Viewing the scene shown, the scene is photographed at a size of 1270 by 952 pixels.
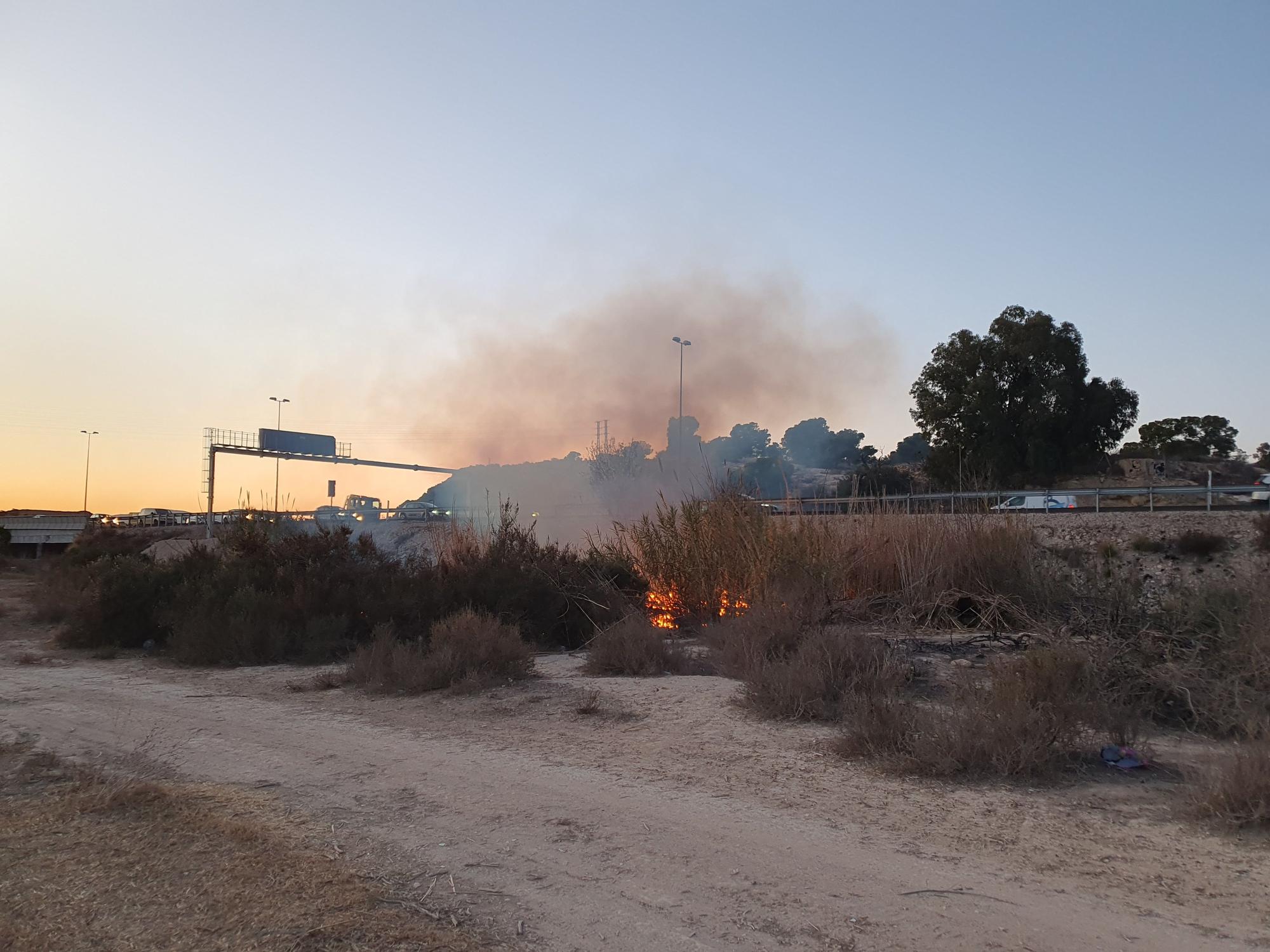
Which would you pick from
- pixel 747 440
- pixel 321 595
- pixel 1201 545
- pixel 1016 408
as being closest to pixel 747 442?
pixel 747 440

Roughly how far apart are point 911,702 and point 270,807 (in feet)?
15.4

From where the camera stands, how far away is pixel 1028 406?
1649 inches

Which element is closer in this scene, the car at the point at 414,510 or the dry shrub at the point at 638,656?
the dry shrub at the point at 638,656

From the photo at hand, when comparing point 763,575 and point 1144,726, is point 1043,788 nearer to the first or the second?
point 1144,726

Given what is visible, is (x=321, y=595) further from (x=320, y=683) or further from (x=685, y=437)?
(x=685, y=437)

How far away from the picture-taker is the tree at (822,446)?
188 ft

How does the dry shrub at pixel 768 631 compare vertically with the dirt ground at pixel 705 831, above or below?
above

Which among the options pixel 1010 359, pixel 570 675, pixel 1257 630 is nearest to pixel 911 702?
pixel 1257 630

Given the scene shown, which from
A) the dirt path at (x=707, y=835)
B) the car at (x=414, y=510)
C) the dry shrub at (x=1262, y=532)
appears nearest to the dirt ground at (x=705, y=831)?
the dirt path at (x=707, y=835)

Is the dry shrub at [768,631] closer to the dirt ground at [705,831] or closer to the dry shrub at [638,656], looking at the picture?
the dry shrub at [638,656]

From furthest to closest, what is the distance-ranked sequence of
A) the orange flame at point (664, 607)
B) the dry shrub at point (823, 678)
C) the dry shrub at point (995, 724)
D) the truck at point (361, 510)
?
1. the truck at point (361, 510)
2. the orange flame at point (664, 607)
3. the dry shrub at point (823, 678)
4. the dry shrub at point (995, 724)

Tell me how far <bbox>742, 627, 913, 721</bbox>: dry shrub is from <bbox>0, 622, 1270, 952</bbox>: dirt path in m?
0.34

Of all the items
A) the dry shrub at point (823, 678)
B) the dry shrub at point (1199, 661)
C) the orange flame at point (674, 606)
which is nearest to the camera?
the dry shrub at point (1199, 661)

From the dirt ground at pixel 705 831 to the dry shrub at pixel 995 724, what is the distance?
0.69 feet
